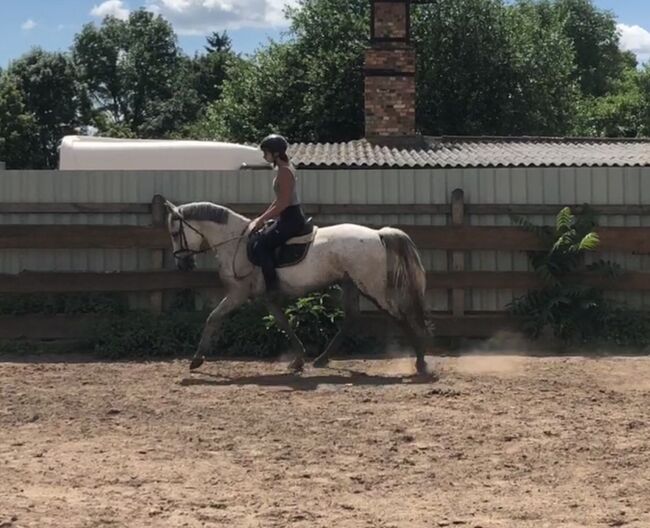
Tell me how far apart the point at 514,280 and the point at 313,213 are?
2.61m

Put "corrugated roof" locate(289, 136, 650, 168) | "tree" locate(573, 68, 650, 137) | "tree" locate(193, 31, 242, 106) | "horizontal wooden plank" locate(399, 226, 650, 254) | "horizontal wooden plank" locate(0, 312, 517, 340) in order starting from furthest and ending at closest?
"tree" locate(193, 31, 242, 106)
"tree" locate(573, 68, 650, 137)
"corrugated roof" locate(289, 136, 650, 168)
"horizontal wooden plank" locate(399, 226, 650, 254)
"horizontal wooden plank" locate(0, 312, 517, 340)

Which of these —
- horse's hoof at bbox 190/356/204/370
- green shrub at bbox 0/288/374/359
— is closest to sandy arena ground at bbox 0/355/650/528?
horse's hoof at bbox 190/356/204/370

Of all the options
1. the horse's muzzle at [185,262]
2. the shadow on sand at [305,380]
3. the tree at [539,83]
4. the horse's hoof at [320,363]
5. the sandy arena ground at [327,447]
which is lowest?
the sandy arena ground at [327,447]

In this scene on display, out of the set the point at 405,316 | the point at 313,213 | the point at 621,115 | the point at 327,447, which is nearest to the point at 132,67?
the point at 621,115

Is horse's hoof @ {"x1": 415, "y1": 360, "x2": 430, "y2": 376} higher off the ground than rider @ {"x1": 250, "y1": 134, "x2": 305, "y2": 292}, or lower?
lower

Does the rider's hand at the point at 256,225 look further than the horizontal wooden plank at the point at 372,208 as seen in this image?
No

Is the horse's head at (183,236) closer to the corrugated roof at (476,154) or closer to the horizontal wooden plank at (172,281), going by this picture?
the horizontal wooden plank at (172,281)

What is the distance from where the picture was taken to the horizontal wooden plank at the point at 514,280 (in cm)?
1095

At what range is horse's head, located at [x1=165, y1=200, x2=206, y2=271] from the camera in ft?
31.5

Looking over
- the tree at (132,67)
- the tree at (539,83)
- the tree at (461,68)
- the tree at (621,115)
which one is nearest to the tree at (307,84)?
the tree at (461,68)

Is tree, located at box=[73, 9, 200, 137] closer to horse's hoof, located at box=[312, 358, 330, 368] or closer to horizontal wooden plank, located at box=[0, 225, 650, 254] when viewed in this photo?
horizontal wooden plank, located at box=[0, 225, 650, 254]

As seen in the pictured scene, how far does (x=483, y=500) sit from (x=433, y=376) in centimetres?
405

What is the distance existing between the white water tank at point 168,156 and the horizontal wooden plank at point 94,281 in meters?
2.37

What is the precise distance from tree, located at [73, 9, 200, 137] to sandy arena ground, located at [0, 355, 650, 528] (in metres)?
50.9
